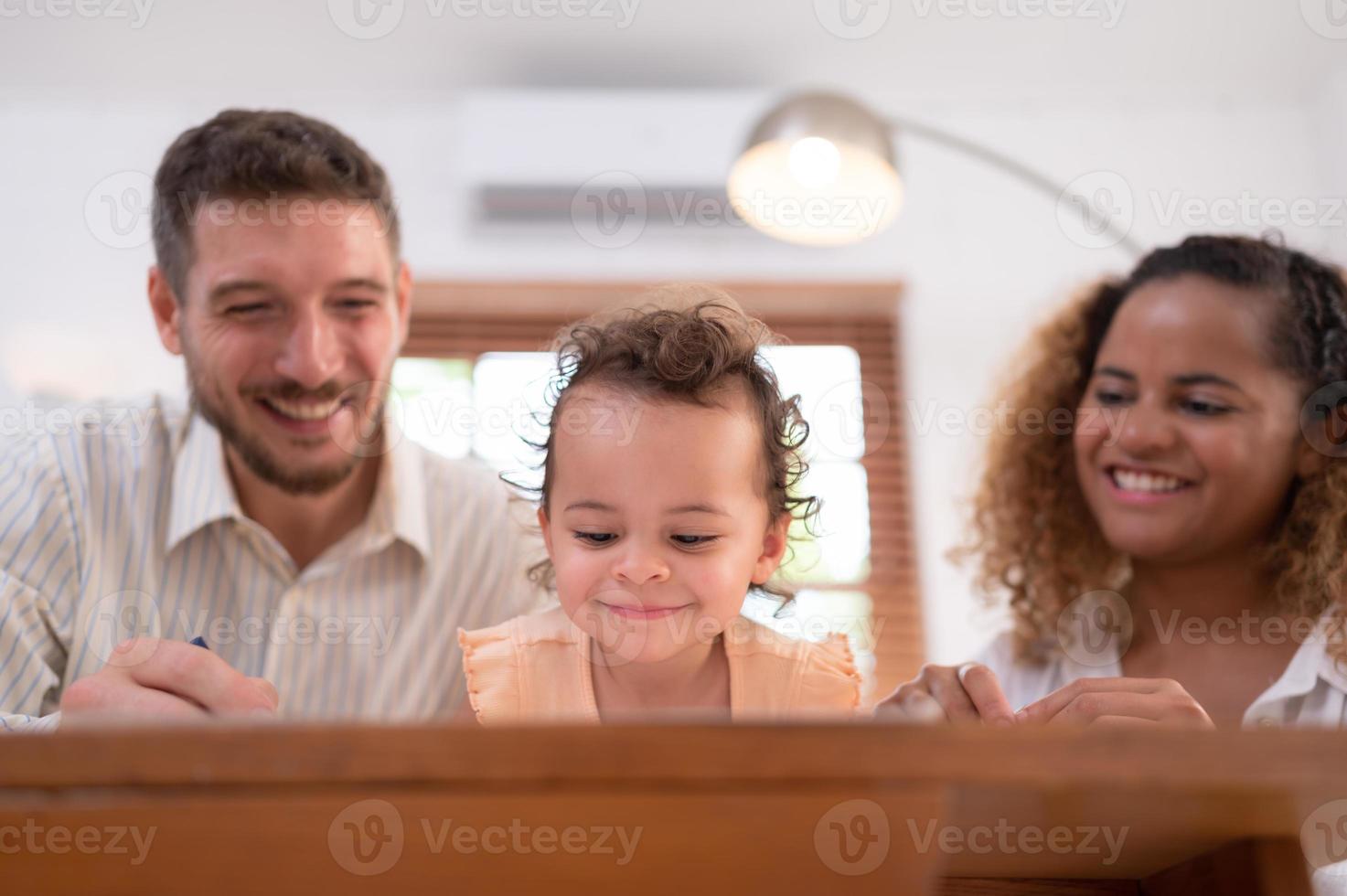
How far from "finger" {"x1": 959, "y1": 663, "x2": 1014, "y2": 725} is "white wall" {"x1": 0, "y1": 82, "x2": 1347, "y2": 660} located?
2.07 metres

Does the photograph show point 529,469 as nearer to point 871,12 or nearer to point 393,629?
point 393,629

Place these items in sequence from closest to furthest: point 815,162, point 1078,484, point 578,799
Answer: point 578,799
point 1078,484
point 815,162

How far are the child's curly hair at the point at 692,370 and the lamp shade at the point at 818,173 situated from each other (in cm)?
96

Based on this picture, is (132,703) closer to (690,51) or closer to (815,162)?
(815,162)

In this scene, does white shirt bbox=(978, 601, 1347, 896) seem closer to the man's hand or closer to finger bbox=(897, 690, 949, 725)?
finger bbox=(897, 690, 949, 725)

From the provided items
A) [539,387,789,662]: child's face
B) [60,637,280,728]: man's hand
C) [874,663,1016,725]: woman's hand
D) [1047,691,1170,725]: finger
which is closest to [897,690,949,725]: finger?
[874,663,1016,725]: woman's hand

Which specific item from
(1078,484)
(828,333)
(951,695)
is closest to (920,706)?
(951,695)

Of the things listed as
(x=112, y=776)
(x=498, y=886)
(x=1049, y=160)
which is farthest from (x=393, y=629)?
(x=1049, y=160)

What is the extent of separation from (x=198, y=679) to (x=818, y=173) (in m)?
1.63

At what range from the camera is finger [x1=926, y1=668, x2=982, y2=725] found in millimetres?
825

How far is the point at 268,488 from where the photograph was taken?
143cm

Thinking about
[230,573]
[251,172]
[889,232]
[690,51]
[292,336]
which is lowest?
[230,573]

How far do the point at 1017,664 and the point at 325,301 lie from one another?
0.89m

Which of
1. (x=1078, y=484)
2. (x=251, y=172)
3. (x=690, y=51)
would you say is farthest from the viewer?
(x=690, y=51)
